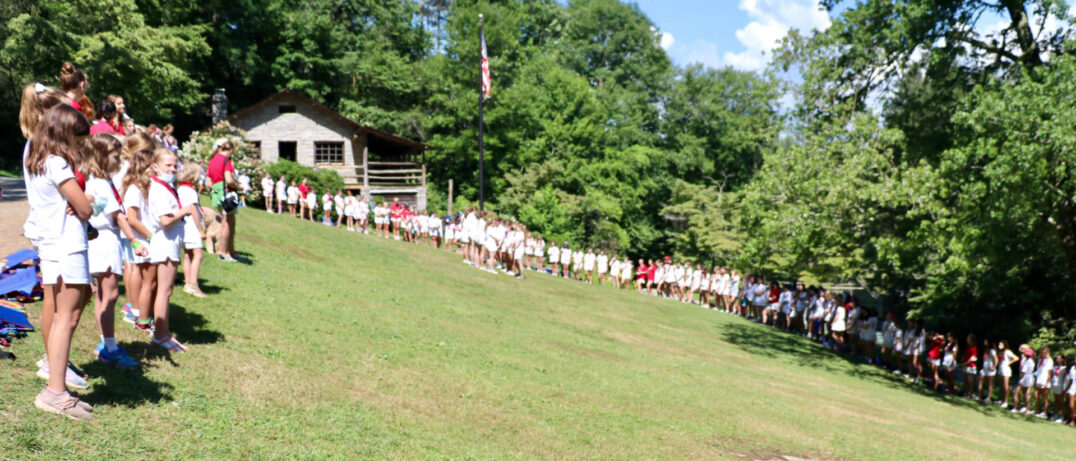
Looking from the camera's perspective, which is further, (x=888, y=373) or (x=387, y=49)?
(x=387, y=49)

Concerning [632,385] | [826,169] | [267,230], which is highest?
[826,169]

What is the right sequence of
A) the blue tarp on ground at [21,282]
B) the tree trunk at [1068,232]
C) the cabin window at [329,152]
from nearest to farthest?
1. the blue tarp on ground at [21,282]
2. the tree trunk at [1068,232]
3. the cabin window at [329,152]

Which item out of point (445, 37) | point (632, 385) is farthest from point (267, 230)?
point (445, 37)

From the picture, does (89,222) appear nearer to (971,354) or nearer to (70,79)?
(70,79)

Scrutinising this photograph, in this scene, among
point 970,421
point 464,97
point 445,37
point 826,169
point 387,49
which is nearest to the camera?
point 970,421

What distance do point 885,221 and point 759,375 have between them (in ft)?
26.0

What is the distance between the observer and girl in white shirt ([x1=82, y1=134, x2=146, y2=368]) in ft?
18.7

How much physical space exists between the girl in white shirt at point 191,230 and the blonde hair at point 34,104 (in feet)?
7.65

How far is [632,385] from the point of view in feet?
36.1

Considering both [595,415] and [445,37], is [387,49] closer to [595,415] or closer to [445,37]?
[445,37]

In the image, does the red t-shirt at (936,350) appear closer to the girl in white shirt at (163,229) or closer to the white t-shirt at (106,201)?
the girl in white shirt at (163,229)

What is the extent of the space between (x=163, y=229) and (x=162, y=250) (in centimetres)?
21

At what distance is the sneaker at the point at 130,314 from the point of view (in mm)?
7766

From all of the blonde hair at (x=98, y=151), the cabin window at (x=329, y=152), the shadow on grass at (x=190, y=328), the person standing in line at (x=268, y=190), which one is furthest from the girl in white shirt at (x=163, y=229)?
the cabin window at (x=329, y=152)
